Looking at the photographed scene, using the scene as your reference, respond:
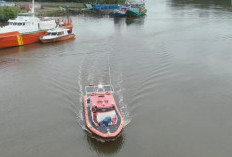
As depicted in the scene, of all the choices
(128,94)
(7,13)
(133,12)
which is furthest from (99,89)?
(133,12)

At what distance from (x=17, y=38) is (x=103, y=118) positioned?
28581 mm

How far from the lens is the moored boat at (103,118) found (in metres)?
21.4

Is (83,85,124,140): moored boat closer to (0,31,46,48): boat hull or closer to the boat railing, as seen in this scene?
the boat railing

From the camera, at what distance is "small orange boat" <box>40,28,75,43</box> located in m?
47.7

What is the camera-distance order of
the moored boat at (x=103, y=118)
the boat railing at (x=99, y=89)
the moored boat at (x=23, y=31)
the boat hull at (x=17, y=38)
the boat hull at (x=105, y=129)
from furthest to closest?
the moored boat at (x=23, y=31) → the boat hull at (x=17, y=38) → the boat railing at (x=99, y=89) → the moored boat at (x=103, y=118) → the boat hull at (x=105, y=129)

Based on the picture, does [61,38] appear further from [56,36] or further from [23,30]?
[23,30]

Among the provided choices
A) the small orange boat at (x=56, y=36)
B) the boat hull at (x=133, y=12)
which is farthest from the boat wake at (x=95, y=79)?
the boat hull at (x=133, y=12)

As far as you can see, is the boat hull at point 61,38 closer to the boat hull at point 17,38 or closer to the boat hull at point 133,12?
the boat hull at point 17,38

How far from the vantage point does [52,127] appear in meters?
23.4

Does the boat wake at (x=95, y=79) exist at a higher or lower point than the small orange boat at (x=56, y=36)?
lower

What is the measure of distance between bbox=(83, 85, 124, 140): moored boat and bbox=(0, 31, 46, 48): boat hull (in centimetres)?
2572

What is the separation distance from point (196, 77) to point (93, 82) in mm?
11875

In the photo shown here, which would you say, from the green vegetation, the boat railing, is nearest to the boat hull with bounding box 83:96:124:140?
the boat railing

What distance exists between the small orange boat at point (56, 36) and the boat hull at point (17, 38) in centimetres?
120
